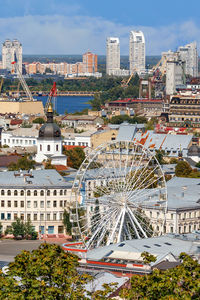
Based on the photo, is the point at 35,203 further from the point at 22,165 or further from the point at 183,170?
the point at 183,170

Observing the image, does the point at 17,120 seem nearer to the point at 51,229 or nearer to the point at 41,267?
the point at 51,229

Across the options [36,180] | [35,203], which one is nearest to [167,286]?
[35,203]

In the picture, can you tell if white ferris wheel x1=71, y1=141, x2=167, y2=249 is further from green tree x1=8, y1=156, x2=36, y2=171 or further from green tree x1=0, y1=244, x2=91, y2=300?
green tree x1=8, y1=156, x2=36, y2=171

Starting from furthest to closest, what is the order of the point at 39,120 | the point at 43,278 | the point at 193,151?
1. the point at 39,120
2. the point at 193,151
3. the point at 43,278

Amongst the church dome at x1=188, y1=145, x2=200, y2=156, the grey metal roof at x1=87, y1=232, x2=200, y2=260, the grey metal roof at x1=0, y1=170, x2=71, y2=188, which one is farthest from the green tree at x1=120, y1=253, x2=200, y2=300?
the church dome at x1=188, y1=145, x2=200, y2=156

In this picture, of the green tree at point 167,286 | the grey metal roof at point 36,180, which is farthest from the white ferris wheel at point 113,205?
the green tree at point 167,286

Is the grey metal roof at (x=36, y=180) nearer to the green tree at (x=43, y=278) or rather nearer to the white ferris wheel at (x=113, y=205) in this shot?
the white ferris wheel at (x=113, y=205)

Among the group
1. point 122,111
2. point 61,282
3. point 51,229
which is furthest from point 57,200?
point 122,111

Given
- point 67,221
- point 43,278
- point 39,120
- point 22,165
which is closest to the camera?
point 43,278
